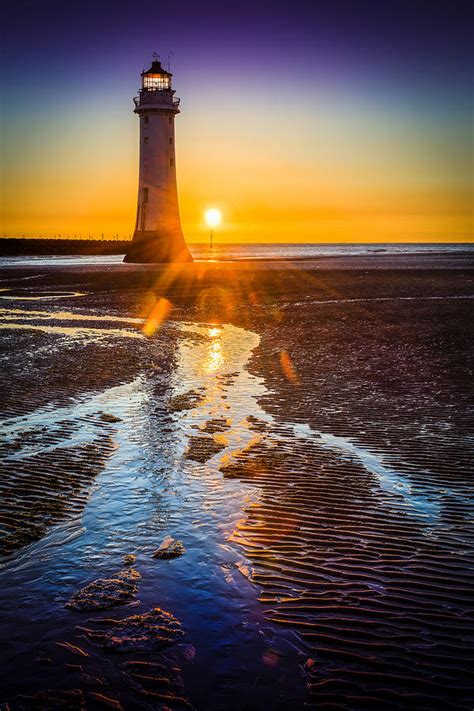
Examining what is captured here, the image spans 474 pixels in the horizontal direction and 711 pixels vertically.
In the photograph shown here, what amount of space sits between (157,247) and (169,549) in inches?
2091

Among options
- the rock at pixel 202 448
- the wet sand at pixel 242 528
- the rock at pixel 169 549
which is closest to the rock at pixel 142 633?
the wet sand at pixel 242 528

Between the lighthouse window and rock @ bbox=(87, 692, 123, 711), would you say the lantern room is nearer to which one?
the lighthouse window

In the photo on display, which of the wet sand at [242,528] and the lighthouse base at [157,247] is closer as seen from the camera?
the wet sand at [242,528]

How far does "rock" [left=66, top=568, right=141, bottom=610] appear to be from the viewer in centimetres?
479

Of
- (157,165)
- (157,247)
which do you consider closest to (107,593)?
(157,165)

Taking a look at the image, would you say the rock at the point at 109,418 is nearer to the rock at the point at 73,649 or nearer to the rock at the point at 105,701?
the rock at the point at 73,649

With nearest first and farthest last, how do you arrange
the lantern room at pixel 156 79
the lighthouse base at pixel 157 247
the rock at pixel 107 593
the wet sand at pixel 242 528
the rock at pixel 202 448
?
the wet sand at pixel 242 528, the rock at pixel 107 593, the rock at pixel 202 448, the lantern room at pixel 156 79, the lighthouse base at pixel 157 247

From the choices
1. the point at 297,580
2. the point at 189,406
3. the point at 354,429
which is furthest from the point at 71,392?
the point at 297,580

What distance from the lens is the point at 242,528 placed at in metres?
6.12

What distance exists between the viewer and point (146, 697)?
3820 millimetres

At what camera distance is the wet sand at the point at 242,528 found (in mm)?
4020

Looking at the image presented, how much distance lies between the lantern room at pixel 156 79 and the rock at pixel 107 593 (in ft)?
176

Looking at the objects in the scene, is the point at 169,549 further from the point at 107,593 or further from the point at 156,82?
the point at 156,82

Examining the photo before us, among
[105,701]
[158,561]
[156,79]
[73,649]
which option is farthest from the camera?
[156,79]
